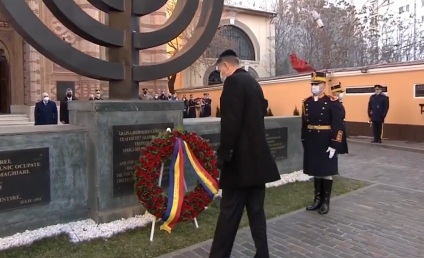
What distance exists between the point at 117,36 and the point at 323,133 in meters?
2.91

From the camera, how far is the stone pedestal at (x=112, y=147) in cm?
448

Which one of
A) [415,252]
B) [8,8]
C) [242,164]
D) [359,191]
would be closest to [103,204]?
[242,164]

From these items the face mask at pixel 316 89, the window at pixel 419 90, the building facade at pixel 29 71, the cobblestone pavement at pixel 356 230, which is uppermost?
the building facade at pixel 29 71

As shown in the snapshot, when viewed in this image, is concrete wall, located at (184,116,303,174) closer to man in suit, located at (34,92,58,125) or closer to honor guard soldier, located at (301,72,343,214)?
honor guard soldier, located at (301,72,343,214)

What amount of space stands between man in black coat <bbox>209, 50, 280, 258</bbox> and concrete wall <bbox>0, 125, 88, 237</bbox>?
1975 mm

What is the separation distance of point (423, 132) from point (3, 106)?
1687cm

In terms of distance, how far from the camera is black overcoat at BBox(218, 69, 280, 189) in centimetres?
322

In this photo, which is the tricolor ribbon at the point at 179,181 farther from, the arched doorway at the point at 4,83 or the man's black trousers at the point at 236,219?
the arched doorway at the point at 4,83

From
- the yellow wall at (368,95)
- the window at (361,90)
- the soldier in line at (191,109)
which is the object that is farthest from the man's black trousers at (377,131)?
the soldier in line at (191,109)

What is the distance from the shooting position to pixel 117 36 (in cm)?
496

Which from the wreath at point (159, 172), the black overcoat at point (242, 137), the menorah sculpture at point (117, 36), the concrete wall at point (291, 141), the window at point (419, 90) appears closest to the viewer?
the black overcoat at point (242, 137)

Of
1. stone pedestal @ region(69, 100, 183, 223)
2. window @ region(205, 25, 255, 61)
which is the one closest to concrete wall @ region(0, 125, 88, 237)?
stone pedestal @ region(69, 100, 183, 223)

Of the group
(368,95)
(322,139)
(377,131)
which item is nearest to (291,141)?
(322,139)

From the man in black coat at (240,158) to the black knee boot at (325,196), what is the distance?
1.96m
